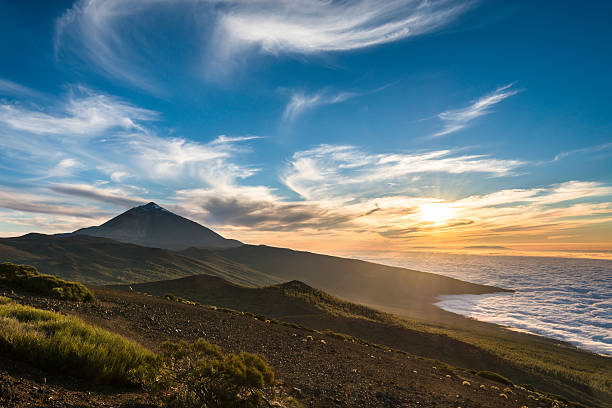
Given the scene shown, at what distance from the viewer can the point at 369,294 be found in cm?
9969

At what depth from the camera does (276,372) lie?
9648mm

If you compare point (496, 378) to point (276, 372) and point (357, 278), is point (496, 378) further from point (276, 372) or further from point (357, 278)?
A: point (357, 278)

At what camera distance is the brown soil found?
4.54m

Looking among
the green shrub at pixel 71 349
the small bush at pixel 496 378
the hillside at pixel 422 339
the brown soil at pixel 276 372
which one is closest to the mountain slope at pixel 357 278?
the hillside at pixel 422 339

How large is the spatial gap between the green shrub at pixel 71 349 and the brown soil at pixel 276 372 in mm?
202

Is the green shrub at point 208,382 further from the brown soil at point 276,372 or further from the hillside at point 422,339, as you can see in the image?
the hillside at point 422,339

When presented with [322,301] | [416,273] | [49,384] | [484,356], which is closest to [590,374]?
[484,356]

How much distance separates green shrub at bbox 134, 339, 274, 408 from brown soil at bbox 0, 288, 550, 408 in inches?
17.3

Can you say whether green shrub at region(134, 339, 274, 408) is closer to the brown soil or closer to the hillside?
the brown soil

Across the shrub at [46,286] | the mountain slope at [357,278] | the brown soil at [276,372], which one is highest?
the shrub at [46,286]

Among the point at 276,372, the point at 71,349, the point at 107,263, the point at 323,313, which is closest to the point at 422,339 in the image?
the point at 323,313

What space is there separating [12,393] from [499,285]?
405 ft

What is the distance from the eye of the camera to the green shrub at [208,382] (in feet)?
15.6

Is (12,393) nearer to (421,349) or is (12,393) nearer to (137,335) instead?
(137,335)
